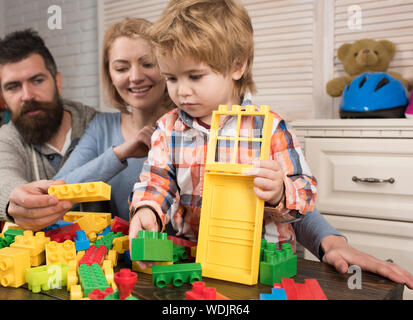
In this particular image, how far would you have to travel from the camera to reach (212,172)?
0.47m

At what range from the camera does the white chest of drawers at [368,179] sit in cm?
100

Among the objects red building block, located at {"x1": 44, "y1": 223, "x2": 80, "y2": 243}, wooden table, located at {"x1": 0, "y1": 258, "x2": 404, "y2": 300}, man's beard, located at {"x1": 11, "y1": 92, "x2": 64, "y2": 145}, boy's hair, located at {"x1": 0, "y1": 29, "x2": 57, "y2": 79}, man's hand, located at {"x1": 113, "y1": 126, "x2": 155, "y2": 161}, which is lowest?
wooden table, located at {"x1": 0, "y1": 258, "x2": 404, "y2": 300}

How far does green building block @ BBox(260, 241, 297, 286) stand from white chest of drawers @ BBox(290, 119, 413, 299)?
2.09 feet

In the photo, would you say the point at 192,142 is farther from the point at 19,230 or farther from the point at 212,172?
the point at 19,230

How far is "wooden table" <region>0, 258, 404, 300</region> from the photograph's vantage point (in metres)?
0.41

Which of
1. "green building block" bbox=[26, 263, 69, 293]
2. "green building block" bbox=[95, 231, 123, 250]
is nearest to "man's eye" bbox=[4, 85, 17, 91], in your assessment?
"green building block" bbox=[95, 231, 123, 250]

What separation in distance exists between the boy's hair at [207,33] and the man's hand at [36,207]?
257 millimetres

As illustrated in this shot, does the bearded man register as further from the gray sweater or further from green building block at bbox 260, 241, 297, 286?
green building block at bbox 260, 241, 297, 286

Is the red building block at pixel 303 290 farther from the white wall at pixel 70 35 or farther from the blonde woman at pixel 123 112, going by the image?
the white wall at pixel 70 35

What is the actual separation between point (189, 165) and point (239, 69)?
0.18 m

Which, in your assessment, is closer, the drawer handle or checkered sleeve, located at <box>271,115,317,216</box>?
checkered sleeve, located at <box>271,115,317,216</box>

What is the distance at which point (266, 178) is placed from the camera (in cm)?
45

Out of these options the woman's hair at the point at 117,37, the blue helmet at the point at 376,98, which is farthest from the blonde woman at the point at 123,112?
the blue helmet at the point at 376,98

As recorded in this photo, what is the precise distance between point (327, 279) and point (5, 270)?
0.36m
